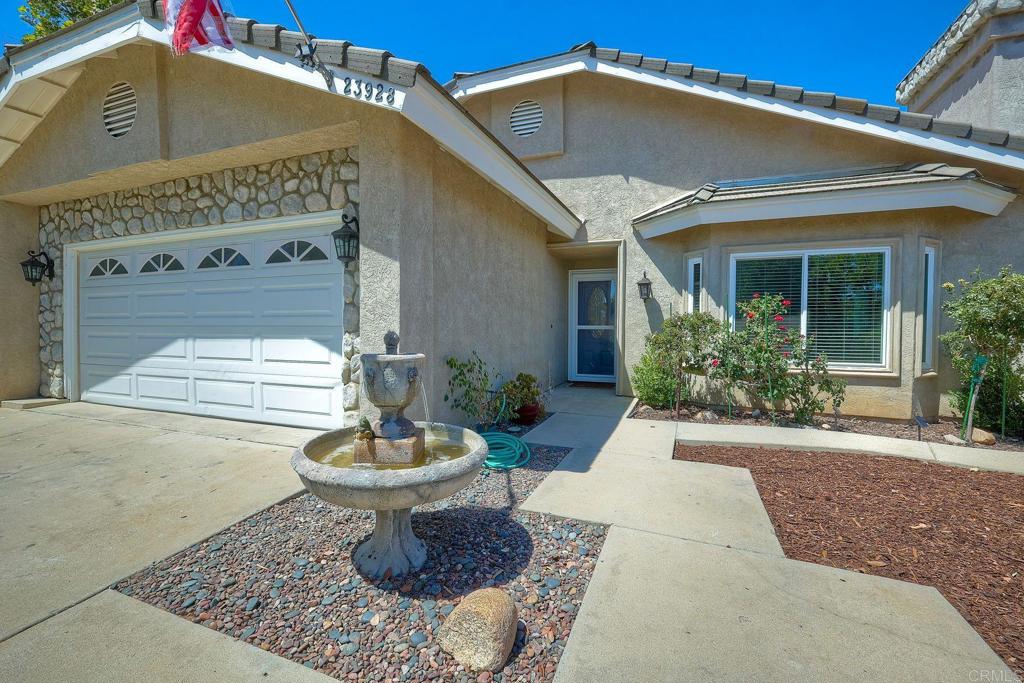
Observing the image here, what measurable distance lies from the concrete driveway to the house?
738 millimetres

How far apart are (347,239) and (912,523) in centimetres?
549

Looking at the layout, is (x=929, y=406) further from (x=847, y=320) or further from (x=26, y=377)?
(x=26, y=377)

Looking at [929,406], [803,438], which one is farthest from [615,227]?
[929,406]

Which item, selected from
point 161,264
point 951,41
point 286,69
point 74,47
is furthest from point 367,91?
point 951,41

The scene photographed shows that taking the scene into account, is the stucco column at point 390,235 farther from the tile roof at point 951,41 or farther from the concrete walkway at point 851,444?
the tile roof at point 951,41

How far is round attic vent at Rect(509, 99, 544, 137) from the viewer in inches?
358

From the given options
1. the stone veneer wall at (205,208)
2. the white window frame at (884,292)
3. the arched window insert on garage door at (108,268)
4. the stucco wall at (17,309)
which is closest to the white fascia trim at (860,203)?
the white window frame at (884,292)

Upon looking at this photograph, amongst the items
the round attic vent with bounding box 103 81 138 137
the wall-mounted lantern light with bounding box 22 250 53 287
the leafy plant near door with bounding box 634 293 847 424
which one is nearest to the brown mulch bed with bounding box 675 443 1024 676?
the leafy plant near door with bounding box 634 293 847 424

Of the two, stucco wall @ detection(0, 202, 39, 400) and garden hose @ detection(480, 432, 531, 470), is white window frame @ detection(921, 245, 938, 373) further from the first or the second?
stucco wall @ detection(0, 202, 39, 400)

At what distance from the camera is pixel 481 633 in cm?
203

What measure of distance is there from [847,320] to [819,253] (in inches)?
42.1

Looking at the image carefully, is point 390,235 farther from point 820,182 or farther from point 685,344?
point 820,182

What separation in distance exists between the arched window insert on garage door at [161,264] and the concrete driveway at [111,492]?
2096mm

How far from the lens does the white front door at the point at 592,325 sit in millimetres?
10008
